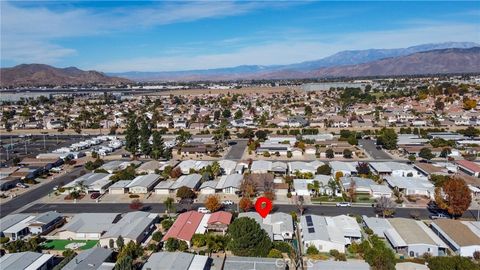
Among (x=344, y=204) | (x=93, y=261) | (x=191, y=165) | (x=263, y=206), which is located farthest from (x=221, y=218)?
(x=191, y=165)

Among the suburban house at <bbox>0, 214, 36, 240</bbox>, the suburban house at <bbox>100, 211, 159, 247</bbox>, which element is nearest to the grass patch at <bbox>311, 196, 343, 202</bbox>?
the suburban house at <bbox>100, 211, 159, 247</bbox>

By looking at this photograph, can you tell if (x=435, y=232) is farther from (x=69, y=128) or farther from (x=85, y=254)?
(x=69, y=128)

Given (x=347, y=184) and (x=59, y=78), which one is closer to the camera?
(x=347, y=184)

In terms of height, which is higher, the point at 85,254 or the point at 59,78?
the point at 59,78

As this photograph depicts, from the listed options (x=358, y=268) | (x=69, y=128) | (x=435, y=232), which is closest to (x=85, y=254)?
(x=358, y=268)

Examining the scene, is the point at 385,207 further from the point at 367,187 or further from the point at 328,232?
the point at 328,232

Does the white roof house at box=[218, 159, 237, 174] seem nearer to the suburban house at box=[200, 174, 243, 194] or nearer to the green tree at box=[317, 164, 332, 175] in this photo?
the suburban house at box=[200, 174, 243, 194]
